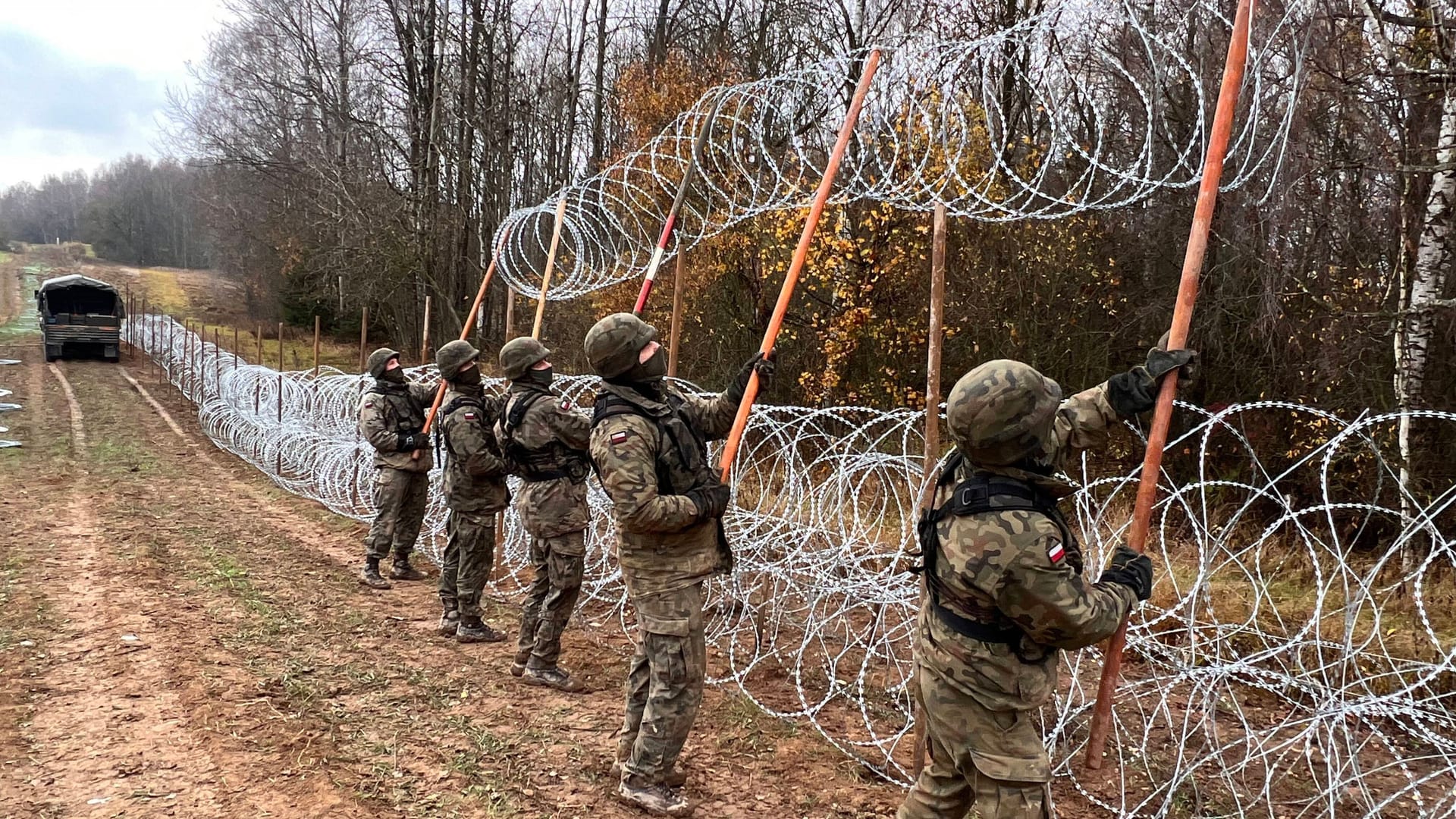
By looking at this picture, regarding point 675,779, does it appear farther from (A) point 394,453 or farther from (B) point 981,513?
(A) point 394,453

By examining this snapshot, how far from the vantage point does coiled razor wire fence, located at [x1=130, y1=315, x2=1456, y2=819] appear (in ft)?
10.3

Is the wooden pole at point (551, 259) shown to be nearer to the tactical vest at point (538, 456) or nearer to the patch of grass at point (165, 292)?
the tactical vest at point (538, 456)

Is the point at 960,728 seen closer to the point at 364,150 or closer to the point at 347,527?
the point at 347,527

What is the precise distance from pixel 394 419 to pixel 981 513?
18.6 feet

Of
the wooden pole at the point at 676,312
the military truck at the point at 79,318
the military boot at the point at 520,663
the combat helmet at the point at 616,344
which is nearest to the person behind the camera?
the combat helmet at the point at 616,344

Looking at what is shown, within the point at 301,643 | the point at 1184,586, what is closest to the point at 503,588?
the point at 301,643

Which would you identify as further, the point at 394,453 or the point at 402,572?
the point at 402,572

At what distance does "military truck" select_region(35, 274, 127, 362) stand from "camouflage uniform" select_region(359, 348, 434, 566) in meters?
24.1

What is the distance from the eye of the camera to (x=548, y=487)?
4.94 meters

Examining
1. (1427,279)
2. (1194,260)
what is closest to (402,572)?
(1194,260)

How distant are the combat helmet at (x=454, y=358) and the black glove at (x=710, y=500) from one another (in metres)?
3.00

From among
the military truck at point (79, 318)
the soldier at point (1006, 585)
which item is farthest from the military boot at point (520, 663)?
the military truck at point (79, 318)

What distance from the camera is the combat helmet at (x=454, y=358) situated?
233 inches

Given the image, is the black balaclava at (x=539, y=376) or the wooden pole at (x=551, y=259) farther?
the wooden pole at (x=551, y=259)
